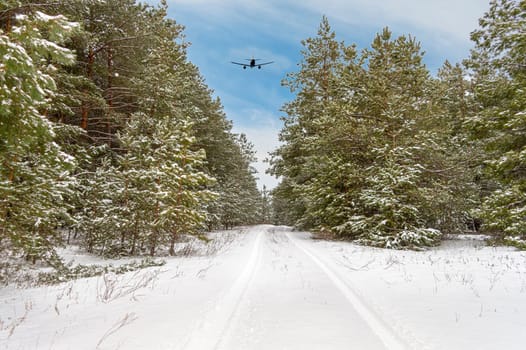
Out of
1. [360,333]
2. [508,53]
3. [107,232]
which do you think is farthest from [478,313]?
[107,232]

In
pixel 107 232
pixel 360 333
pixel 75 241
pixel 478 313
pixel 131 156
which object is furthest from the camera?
pixel 75 241

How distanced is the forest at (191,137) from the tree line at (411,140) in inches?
3.3

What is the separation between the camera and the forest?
6863mm

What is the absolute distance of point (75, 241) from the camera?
15734 millimetres

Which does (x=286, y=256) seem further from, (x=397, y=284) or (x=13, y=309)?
(x=13, y=309)

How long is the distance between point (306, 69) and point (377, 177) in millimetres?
12901

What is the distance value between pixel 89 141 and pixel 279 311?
16379mm

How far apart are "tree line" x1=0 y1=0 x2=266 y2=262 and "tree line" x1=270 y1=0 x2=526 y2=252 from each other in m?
9.11

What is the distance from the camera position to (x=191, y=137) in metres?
12.5

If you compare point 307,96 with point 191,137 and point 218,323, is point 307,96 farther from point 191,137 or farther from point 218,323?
point 218,323

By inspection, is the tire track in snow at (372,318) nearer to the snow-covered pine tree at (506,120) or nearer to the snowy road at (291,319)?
the snowy road at (291,319)

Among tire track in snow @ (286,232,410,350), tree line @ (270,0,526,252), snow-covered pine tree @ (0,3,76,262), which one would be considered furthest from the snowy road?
tree line @ (270,0,526,252)

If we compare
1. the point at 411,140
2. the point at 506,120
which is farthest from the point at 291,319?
the point at 411,140

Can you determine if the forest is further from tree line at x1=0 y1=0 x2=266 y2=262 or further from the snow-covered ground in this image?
the snow-covered ground
